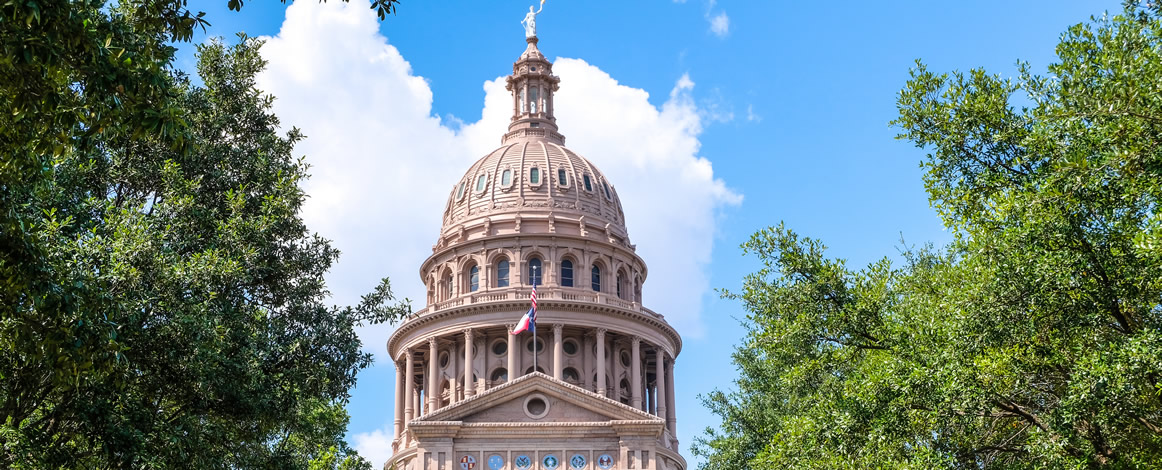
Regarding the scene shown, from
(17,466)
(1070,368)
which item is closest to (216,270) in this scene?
(17,466)

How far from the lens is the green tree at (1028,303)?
1923cm

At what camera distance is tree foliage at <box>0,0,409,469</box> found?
43.8 feet

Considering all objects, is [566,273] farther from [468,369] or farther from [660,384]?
[660,384]

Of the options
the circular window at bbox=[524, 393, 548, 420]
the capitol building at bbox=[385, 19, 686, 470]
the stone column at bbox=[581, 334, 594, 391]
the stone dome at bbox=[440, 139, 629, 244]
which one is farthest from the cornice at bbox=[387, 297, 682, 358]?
the circular window at bbox=[524, 393, 548, 420]

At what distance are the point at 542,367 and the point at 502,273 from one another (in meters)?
7.43

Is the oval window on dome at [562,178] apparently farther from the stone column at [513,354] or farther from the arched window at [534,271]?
the stone column at [513,354]

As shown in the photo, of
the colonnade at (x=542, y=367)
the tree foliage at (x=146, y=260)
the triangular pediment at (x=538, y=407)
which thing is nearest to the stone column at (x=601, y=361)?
the colonnade at (x=542, y=367)

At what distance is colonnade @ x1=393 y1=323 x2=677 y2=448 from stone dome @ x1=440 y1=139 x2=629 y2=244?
7849 millimetres

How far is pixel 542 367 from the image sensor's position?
78.9 meters

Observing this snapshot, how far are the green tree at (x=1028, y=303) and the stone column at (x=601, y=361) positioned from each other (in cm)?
5177

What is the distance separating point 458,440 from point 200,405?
4095 centimetres

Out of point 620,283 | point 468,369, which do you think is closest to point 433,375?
point 468,369

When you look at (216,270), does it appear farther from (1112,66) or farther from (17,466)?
(1112,66)

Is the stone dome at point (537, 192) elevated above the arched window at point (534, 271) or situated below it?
above
